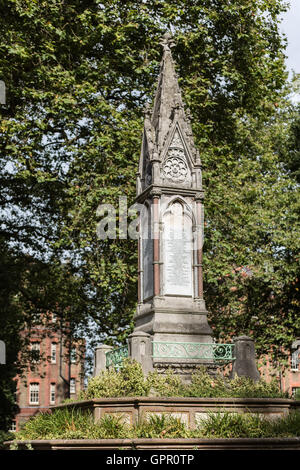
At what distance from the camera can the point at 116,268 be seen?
2111 centimetres

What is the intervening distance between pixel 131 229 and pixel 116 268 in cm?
147

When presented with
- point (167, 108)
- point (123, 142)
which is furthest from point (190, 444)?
point (123, 142)

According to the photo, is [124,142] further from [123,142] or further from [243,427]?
[243,427]

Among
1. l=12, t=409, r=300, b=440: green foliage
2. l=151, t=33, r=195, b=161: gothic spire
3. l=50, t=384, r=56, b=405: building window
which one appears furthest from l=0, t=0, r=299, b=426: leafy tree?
l=50, t=384, r=56, b=405: building window

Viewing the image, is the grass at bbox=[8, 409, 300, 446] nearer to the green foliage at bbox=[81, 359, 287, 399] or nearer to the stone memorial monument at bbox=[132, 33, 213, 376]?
the green foliage at bbox=[81, 359, 287, 399]

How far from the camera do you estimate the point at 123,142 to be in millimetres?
21219

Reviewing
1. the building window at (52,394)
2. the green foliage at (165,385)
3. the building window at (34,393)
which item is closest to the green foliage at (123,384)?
the green foliage at (165,385)

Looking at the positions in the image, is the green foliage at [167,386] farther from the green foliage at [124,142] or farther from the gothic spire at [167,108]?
the green foliage at [124,142]

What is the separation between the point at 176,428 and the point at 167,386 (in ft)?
6.15

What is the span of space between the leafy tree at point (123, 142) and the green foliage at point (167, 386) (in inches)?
341

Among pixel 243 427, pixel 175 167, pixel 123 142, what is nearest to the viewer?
pixel 243 427

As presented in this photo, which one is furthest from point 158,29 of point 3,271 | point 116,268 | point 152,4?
point 3,271
